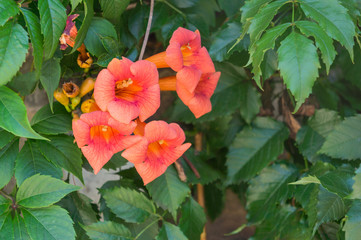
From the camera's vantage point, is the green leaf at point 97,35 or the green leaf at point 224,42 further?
the green leaf at point 224,42

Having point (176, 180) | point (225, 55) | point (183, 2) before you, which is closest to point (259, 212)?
point (176, 180)

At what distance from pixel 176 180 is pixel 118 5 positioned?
0.50 meters

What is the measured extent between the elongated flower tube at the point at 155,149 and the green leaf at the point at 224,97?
505 mm

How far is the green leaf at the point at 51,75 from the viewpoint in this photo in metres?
0.84

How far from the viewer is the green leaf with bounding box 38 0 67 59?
745 mm

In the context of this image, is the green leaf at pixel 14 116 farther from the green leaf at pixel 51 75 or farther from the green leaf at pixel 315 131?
the green leaf at pixel 315 131

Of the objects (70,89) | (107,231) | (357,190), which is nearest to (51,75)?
(70,89)

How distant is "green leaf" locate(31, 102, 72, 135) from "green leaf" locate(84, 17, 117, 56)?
17 cm

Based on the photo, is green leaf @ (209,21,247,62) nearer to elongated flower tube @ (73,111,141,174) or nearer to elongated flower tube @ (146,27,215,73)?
elongated flower tube @ (146,27,215,73)

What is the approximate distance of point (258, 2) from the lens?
866 mm

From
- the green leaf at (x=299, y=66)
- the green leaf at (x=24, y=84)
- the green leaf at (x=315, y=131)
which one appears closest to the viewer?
the green leaf at (x=299, y=66)

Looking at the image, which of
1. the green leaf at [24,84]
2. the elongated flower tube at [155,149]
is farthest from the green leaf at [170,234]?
the green leaf at [24,84]

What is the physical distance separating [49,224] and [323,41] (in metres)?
0.64

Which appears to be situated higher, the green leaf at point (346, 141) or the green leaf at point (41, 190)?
the green leaf at point (41, 190)
